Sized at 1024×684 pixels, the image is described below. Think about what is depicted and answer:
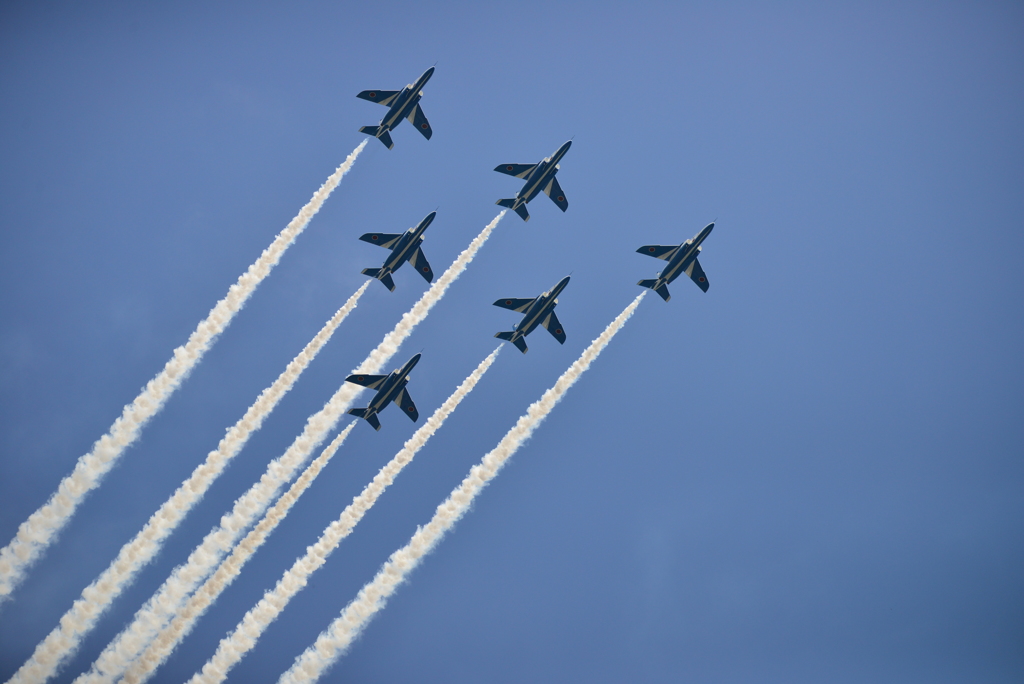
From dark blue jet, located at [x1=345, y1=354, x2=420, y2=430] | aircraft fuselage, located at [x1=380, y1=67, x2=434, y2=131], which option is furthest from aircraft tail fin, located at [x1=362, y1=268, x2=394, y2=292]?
aircraft fuselage, located at [x1=380, y1=67, x2=434, y2=131]

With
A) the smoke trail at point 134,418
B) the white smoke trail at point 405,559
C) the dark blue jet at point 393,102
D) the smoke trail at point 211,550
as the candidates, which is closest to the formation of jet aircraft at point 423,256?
the dark blue jet at point 393,102

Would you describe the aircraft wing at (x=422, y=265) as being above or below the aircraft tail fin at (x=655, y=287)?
below

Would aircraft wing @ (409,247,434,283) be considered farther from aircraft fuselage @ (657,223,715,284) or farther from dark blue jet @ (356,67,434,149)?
aircraft fuselage @ (657,223,715,284)

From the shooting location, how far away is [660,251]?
59219mm

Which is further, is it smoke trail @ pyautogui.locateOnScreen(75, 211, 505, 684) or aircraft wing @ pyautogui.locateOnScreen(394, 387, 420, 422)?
aircraft wing @ pyautogui.locateOnScreen(394, 387, 420, 422)

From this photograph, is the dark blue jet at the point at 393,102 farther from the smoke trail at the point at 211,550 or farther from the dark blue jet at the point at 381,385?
the smoke trail at the point at 211,550

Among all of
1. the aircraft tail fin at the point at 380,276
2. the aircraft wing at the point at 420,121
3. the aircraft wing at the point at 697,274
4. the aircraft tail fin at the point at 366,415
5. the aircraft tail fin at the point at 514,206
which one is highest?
the aircraft wing at the point at 697,274

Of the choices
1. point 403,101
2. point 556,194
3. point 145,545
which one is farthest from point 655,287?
point 145,545

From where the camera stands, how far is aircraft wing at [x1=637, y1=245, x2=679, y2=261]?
58.9 m

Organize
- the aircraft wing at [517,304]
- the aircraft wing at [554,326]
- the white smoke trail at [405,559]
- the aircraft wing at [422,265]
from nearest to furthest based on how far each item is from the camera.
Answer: the white smoke trail at [405,559], the aircraft wing at [517,304], the aircraft wing at [554,326], the aircraft wing at [422,265]

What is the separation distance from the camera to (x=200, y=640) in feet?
205

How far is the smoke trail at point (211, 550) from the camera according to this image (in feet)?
160

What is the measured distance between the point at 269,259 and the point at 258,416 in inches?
499

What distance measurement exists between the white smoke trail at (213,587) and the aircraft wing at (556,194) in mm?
30764
